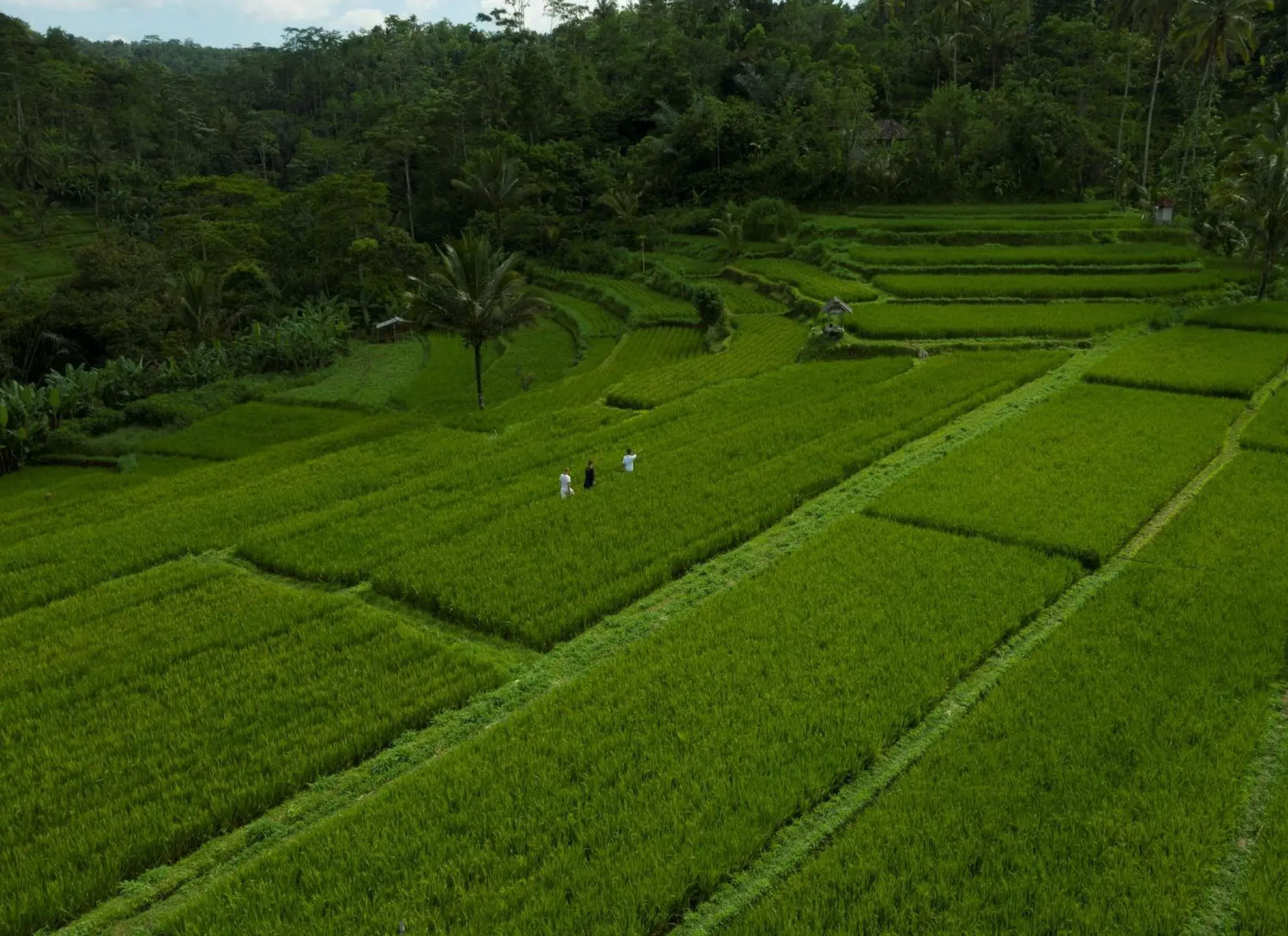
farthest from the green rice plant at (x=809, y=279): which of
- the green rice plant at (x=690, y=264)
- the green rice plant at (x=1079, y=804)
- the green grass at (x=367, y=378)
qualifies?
the green rice plant at (x=1079, y=804)

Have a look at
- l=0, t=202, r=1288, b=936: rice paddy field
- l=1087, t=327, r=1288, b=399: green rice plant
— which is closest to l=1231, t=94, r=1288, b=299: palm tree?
l=1087, t=327, r=1288, b=399: green rice plant

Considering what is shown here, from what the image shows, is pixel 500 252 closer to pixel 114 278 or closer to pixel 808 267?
pixel 808 267

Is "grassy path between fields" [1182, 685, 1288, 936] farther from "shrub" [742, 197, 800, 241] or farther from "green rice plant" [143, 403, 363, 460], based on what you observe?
"shrub" [742, 197, 800, 241]

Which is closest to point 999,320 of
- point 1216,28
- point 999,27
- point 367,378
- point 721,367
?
point 721,367

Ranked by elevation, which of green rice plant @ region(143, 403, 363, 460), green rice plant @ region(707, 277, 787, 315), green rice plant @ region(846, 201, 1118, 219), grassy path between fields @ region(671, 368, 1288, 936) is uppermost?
green rice plant @ region(846, 201, 1118, 219)

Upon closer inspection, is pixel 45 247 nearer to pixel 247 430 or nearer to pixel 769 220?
pixel 247 430

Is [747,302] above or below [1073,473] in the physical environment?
above
